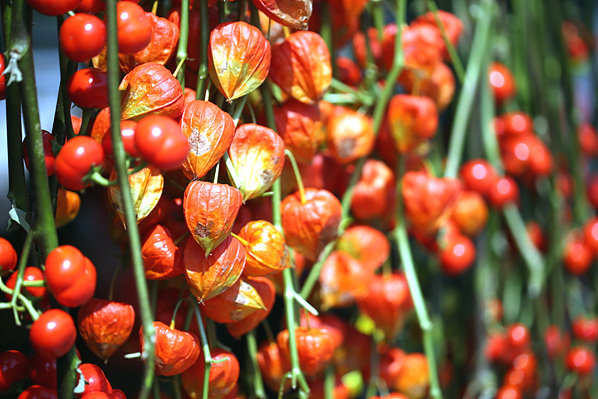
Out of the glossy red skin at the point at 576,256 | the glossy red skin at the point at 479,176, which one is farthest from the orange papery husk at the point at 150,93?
the glossy red skin at the point at 576,256

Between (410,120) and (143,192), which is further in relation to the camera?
(410,120)

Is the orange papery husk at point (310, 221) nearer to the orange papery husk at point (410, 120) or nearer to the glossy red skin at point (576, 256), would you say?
the orange papery husk at point (410, 120)

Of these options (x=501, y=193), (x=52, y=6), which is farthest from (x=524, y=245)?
(x=52, y=6)

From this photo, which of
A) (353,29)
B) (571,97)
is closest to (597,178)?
(571,97)

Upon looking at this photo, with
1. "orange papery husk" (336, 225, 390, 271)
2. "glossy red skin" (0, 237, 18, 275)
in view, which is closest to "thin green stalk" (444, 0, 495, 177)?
"orange papery husk" (336, 225, 390, 271)

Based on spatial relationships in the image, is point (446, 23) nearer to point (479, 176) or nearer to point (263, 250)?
point (479, 176)
